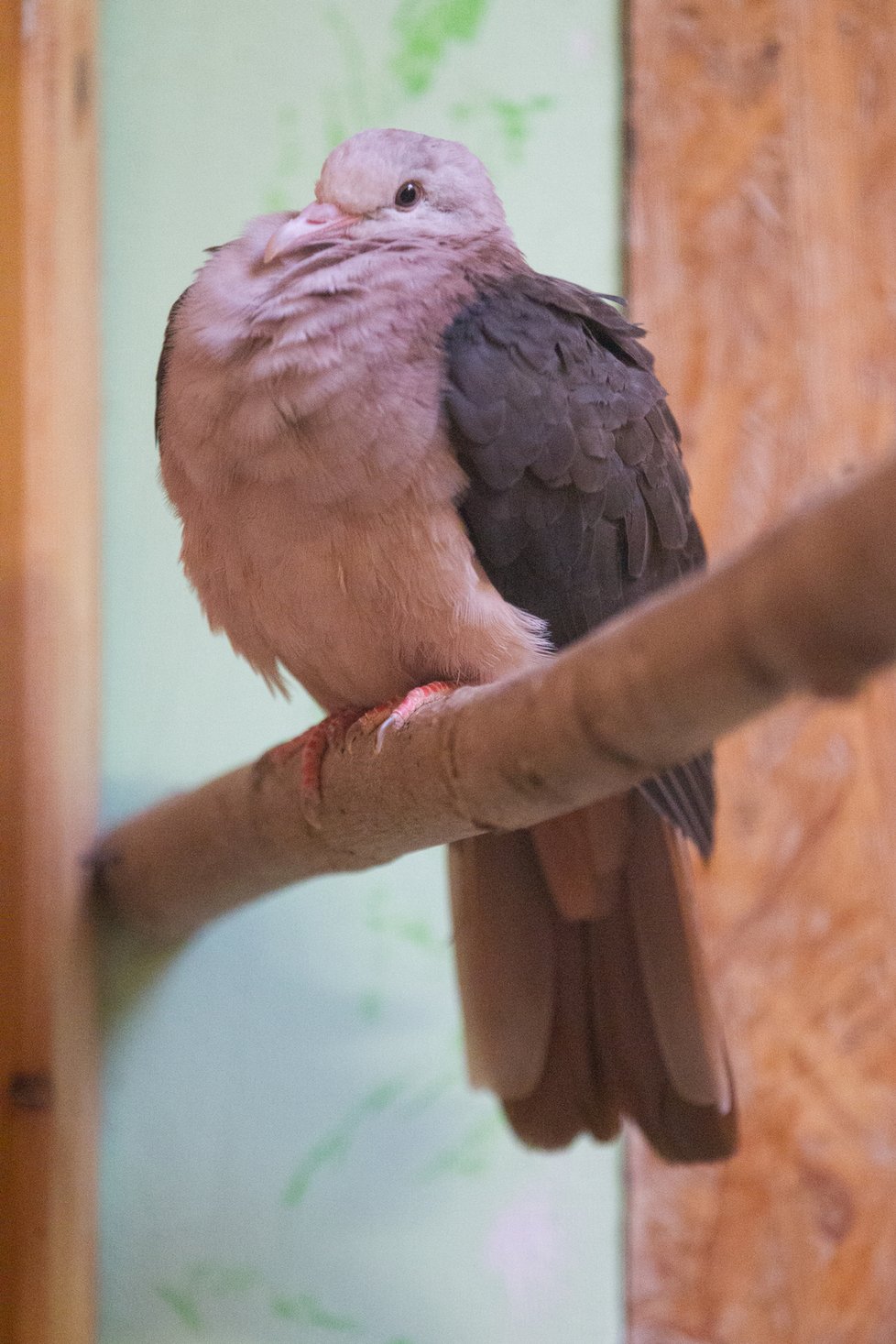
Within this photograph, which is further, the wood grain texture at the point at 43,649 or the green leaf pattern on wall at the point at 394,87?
the green leaf pattern on wall at the point at 394,87

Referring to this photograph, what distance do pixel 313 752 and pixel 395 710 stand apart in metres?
0.15

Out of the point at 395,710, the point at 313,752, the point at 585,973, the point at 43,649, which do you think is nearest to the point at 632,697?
the point at 395,710

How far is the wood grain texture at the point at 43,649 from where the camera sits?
1536 millimetres

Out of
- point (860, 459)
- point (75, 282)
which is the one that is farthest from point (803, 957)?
point (75, 282)

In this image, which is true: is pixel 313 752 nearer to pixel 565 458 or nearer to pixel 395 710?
pixel 395 710

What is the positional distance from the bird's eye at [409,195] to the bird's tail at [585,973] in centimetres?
69

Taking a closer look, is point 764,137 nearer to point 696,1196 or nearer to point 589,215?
point 589,215

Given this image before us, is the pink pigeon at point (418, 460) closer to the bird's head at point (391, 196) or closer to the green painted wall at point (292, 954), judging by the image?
the bird's head at point (391, 196)

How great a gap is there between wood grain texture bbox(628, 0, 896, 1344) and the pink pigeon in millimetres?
455

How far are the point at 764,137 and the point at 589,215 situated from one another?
325 millimetres

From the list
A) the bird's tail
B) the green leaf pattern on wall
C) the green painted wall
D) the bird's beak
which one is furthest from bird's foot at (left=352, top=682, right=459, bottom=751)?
the green leaf pattern on wall

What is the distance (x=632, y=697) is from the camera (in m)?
0.76

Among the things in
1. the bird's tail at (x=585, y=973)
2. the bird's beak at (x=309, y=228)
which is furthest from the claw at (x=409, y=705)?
the bird's beak at (x=309, y=228)

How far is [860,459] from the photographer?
2000 millimetres
